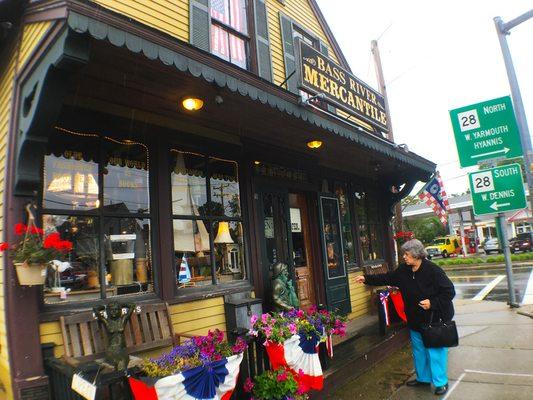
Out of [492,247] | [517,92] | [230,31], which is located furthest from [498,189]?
[492,247]

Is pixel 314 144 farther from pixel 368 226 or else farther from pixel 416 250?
pixel 368 226

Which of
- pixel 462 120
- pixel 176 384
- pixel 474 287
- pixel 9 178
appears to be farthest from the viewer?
pixel 474 287

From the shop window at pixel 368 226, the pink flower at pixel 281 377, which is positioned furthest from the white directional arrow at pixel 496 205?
the pink flower at pixel 281 377

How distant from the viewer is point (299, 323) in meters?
3.96

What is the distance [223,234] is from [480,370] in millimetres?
→ 3678

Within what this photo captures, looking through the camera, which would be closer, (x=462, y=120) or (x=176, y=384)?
(x=176, y=384)

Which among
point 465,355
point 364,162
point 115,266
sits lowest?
point 465,355

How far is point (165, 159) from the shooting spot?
472 cm

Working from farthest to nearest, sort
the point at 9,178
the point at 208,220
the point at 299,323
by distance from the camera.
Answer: the point at 208,220
the point at 299,323
the point at 9,178

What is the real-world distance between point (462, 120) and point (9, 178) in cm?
716

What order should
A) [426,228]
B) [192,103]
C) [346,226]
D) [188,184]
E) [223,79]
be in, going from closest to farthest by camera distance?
1. [223,79]
2. [192,103]
3. [188,184]
4. [346,226]
5. [426,228]

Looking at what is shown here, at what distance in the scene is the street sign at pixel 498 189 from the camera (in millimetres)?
6812

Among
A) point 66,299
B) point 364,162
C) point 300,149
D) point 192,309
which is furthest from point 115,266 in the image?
point 364,162

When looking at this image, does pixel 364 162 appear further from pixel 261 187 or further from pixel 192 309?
pixel 192 309
